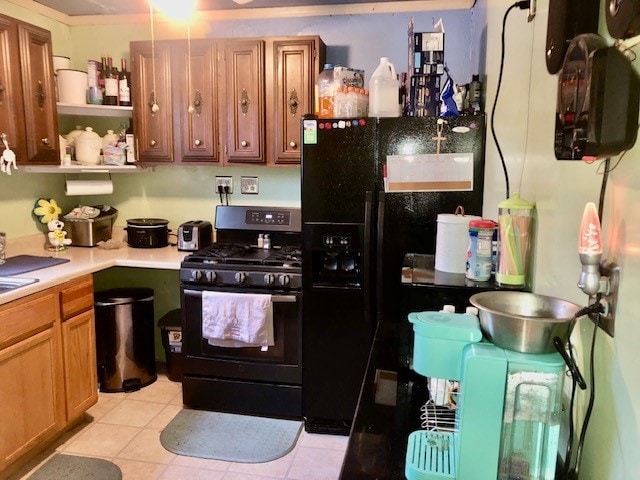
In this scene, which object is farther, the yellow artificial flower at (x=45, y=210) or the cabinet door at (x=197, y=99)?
the yellow artificial flower at (x=45, y=210)

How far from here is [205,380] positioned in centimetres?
304

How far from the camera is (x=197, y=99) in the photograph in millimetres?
3160

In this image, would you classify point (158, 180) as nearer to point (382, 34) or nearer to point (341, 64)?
point (341, 64)

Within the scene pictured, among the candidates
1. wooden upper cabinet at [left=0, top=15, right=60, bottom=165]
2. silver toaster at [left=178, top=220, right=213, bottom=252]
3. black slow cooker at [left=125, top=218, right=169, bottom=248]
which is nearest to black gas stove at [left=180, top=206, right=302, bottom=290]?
silver toaster at [left=178, top=220, right=213, bottom=252]

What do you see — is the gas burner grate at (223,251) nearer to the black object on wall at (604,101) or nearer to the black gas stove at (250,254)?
the black gas stove at (250,254)

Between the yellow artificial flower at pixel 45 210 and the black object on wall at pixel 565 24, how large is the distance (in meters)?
3.13

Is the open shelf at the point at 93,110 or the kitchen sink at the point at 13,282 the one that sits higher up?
the open shelf at the point at 93,110

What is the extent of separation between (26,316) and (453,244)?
1.95m

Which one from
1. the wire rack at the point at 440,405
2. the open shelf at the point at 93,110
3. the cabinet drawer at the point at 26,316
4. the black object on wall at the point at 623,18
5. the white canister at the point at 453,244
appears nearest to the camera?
the black object on wall at the point at 623,18

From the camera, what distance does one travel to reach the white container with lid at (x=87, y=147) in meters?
3.32

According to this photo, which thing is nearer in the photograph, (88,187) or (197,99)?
(197,99)

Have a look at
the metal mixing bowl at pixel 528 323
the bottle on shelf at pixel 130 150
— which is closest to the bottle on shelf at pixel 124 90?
the bottle on shelf at pixel 130 150

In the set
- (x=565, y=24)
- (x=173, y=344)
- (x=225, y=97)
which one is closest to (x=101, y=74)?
(x=225, y=97)

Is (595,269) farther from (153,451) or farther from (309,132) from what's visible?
(153,451)
